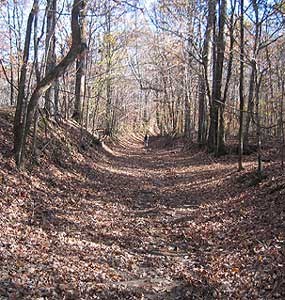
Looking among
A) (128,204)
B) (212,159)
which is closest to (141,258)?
(128,204)

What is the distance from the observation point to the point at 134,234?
10625mm

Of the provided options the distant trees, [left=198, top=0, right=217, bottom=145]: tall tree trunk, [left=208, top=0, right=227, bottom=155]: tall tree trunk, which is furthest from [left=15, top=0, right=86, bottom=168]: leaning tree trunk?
[left=198, top=0, right=217, bottom=145]: tall tree trunk

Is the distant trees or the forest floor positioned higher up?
the distant trees

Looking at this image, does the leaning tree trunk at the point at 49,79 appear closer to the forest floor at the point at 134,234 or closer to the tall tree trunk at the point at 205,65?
the forest floor at the point at 134,234

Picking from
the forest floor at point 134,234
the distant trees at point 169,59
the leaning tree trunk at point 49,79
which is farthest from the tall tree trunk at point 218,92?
the leaning tree trunk at point 49,79

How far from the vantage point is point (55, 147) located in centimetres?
A: 1770

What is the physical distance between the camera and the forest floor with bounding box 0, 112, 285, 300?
22.9 feet

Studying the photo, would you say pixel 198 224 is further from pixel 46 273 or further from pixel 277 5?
pixel 277 5

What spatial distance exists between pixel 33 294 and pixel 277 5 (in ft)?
42.3

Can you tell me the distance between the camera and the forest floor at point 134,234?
6.96 metres

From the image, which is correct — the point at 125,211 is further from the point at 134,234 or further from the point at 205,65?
the point at 205,65

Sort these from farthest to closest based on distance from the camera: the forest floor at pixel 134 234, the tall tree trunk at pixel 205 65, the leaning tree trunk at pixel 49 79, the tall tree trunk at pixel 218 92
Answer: the tall tree trunk at pixel 205 65, the tall tree trunk at pixel 218 92, the leaning tree trunk at pixel 49 79, the forest floor at pixel 134 234

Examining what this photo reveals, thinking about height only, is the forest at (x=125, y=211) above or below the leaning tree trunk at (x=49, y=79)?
below

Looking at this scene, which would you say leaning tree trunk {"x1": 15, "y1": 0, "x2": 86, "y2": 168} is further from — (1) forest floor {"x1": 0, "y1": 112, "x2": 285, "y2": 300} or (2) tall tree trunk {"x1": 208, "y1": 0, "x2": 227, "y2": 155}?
(2) tall tree trunk {"x1": 208, "y1": 0, "x2": 227, "y2": 155}
